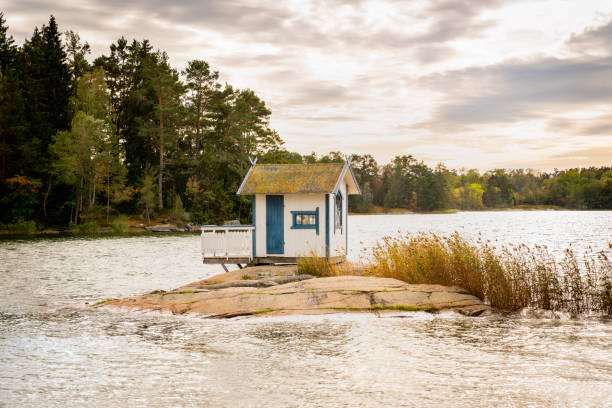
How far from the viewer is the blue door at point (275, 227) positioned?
22578mm

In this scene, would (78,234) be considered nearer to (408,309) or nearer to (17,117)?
(17,117)

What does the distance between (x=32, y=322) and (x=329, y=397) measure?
404 inches

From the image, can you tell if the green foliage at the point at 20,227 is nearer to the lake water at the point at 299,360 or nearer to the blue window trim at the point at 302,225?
the lake water at the point at 299,360

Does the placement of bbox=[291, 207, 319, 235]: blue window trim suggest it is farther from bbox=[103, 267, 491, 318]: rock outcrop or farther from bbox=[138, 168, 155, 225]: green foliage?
bbox=[138, 168, 155, 225]: green foliage

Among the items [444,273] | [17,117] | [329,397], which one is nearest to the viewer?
[329,397]

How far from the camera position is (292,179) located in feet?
75.8

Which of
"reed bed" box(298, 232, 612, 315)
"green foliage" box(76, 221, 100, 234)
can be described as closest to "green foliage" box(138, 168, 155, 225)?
"green foliage" box(76, 221, 100, 234)

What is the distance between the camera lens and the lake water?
8195 mm

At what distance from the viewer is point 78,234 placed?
59.6m

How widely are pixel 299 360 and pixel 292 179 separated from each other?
13.5m

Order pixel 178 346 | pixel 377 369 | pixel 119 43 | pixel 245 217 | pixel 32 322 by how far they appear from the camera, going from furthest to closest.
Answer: pixel 119 43 < pixel 245 217 < pixel 32 322 < pixel 178 346 < pixel 377 369

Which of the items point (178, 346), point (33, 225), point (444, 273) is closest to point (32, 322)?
point (178, 346)

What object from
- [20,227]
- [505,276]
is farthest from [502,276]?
[20,227]

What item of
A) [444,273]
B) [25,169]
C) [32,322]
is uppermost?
[25,169]
